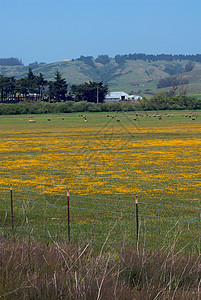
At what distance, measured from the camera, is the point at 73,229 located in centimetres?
1247

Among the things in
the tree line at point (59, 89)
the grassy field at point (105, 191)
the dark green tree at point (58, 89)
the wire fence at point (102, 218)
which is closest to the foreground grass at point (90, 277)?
the grassy field at point (105, 191)

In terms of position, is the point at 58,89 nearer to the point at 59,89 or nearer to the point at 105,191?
the point at 59,89

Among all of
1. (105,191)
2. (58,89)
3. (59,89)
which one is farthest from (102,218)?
(58,89)

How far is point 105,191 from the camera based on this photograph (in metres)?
18.4

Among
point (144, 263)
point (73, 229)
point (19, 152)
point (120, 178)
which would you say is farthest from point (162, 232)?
point (19, 152)

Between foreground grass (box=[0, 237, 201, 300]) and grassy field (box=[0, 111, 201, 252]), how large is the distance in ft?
1.32

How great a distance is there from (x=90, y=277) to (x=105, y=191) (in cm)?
1263

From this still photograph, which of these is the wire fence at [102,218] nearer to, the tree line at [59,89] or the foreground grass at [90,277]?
the foreground grass at [90,277]

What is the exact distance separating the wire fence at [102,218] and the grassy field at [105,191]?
0.09 feet

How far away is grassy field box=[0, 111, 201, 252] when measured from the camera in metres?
11.6

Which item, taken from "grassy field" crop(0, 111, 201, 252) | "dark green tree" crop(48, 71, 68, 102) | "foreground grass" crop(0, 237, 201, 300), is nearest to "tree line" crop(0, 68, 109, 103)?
"dark green tree" crop(48, 71, 68, 102)

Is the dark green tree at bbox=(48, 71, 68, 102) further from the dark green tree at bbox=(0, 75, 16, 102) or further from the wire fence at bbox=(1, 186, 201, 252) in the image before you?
the wire fence at bbox=(1, 186, 201, 252)

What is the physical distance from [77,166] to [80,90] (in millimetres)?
102639

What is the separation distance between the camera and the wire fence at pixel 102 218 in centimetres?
1170
